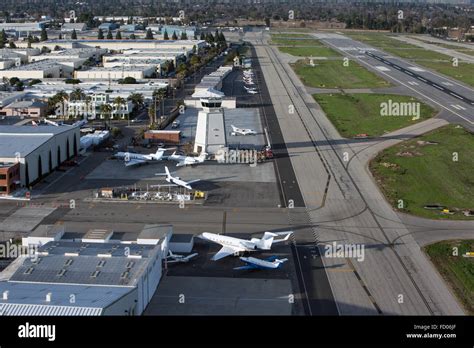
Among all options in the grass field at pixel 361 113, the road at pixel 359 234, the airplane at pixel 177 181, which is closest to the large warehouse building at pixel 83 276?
the road at pixel 359 234

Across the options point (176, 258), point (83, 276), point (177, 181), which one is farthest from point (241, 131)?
point (83, 276)

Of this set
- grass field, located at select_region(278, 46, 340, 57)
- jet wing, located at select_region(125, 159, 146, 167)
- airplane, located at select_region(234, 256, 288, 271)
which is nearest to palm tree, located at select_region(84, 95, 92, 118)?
jet wing, located at select_region(125, 159, 146, 167)

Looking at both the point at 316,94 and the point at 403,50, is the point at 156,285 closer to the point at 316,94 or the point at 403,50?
the point at 316,94

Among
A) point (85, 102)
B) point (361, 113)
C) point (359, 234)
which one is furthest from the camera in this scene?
point (361, 113)

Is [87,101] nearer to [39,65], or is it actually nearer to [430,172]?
[39,65]

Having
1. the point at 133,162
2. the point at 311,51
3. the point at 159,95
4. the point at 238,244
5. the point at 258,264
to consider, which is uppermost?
the point at 311,51

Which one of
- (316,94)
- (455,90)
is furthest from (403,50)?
(316,94)

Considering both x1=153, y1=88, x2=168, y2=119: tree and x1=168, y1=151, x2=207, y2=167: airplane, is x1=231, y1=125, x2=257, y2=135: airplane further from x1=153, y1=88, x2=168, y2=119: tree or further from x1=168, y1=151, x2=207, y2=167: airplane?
x1=153, y1=88, x2=168, y2=119: tree

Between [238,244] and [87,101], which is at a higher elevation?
[87,101]
